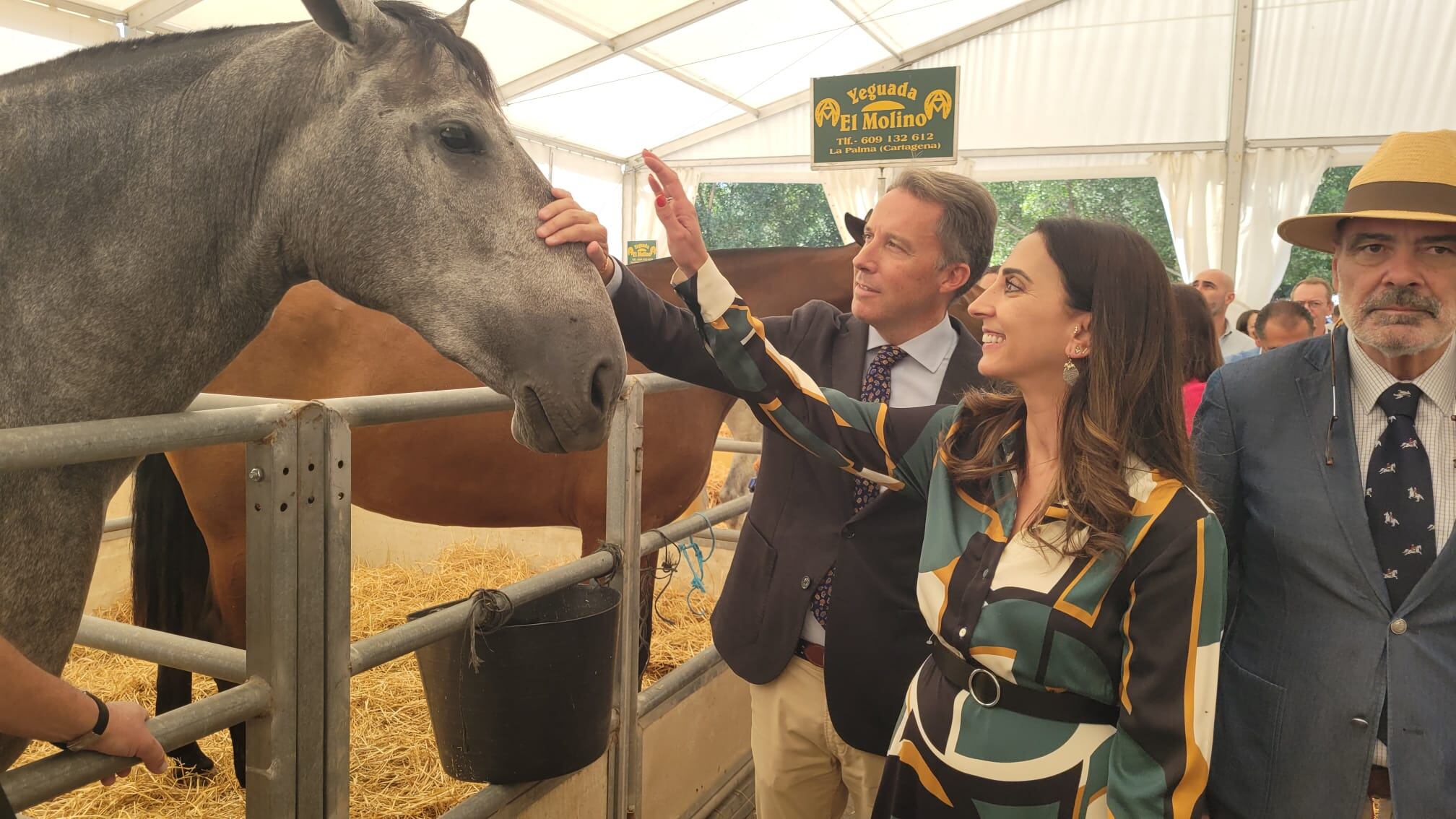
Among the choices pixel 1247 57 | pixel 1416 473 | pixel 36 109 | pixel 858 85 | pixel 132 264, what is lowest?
pixel 1416 473

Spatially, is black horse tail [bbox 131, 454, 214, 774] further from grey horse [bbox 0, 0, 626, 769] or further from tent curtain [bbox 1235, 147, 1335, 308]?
tent curtain [bbox 1235, 147, 1335, 308]

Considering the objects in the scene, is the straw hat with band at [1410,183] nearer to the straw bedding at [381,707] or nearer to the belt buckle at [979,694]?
the belt buckle at [979,694]

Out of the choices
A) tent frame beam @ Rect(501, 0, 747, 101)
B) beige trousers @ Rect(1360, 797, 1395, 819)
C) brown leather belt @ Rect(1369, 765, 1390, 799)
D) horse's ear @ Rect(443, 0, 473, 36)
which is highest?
tent frame beam @ Rect(501, 0, 747, 101)

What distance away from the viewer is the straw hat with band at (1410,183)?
1333 millimetres

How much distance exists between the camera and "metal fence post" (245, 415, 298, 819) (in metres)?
1.20

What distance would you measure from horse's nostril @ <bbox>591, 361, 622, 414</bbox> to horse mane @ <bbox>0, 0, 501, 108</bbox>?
1.51 feet

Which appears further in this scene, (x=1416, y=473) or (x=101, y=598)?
(x=101, y=598)

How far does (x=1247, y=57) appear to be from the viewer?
9938 millimetres

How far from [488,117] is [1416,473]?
57.8 inches

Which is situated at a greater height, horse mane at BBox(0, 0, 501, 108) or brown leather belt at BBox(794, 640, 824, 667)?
horse mane at BBox(0, 0, 501, 108)

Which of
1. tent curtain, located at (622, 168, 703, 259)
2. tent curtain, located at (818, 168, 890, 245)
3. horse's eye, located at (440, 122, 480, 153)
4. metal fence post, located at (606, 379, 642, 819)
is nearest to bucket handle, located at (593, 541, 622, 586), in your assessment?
metal fence post, located at (606, 379, 642, 819)

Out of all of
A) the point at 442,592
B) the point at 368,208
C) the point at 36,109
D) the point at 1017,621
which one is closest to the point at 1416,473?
the point at 1017,621

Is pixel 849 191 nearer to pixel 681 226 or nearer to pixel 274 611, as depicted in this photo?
pixel 681 226

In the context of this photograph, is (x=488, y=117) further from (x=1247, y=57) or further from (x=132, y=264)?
(x=1247, y=57)
